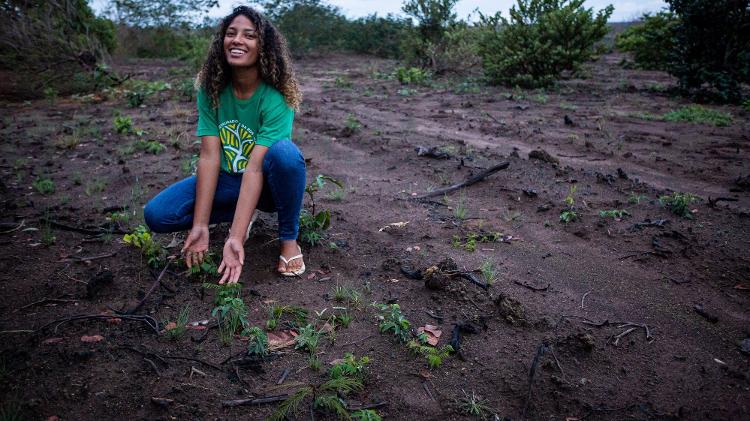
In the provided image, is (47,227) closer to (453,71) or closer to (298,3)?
(453,71)

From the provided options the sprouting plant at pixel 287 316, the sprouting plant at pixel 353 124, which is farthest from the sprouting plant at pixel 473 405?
the sprouting plant at pixel 353 124

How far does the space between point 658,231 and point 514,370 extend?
1.81 metres

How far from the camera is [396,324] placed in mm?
2158

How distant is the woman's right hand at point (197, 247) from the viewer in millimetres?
2406

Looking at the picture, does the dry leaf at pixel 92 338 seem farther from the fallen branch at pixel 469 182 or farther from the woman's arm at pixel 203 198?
the fallen branch at pixel 469 182

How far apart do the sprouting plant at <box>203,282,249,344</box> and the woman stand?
7 cm

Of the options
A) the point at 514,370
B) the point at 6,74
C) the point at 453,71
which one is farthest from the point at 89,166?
the point at 453,71

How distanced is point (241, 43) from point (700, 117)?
6656mm

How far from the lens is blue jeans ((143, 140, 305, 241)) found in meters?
2.44

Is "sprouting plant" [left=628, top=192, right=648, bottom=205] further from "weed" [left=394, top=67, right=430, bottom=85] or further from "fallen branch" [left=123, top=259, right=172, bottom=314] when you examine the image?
"weed" [left=394, top=67, right=430, bottom=85]

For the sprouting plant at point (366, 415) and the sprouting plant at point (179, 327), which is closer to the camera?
the sprouting plant at point (366, 415)

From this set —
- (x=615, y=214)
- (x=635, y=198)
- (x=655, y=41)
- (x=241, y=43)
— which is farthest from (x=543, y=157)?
(x=655, y=41)

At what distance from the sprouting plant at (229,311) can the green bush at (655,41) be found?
963 centimetres

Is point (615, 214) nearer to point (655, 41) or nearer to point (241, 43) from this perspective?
point (241, 43)
